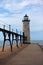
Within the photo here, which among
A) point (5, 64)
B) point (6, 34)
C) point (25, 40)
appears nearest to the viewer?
point (5, 64)

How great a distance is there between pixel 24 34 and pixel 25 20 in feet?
14.1

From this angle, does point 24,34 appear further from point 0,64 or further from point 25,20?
point 0,64

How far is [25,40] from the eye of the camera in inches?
2106

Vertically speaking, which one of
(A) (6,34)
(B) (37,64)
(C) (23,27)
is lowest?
(B) (37,64)

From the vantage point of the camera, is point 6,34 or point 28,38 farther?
point 28,38

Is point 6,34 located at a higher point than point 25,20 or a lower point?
lower

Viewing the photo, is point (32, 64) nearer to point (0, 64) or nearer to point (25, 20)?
point (0, 64)

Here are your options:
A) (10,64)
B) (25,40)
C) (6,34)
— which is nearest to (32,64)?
(10,64)

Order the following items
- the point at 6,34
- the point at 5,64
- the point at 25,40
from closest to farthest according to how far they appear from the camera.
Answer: the point at 5,64
the point at 6,34
the point at 25,40

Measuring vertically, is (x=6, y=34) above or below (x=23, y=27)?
below

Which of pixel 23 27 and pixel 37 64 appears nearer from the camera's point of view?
pixel 37 64

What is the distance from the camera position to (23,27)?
2141 inches

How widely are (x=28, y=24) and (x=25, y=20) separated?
1472mm

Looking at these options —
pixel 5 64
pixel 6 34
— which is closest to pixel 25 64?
pixel 5 64
